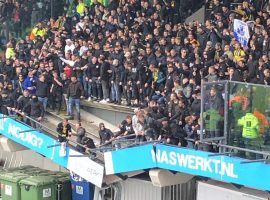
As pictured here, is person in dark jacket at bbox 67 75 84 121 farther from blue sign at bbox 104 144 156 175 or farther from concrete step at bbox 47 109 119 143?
blue sign at bbox 104 144 156 175

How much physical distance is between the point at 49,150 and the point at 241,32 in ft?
18.9

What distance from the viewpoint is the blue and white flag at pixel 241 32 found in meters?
18.7

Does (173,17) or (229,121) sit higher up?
(173,17)

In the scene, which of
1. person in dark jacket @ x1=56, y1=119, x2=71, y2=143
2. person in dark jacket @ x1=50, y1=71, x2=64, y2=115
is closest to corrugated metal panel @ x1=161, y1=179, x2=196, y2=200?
person in dark jacket @ x1=56, y1=119, x2=71, y2=143

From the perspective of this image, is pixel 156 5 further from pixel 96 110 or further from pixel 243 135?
pixel 243 135

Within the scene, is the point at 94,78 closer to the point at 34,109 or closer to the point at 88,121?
the point at 88,121

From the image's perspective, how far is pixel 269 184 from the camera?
14414 millimetres

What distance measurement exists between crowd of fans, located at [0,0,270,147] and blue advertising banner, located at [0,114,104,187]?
0.52 m

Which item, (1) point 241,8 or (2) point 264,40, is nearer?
(2) point 264,40

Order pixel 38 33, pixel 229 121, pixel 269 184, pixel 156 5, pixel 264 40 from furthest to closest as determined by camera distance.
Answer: pixel 38 33
pixel 156 5
pixel 264 40
pixel 229 121
pixel 269 184

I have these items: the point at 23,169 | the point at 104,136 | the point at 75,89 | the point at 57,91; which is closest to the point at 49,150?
the point at 104,136

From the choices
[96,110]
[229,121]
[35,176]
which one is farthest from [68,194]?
[229,121]

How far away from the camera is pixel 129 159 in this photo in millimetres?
17281

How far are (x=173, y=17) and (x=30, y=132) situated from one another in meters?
6.14
